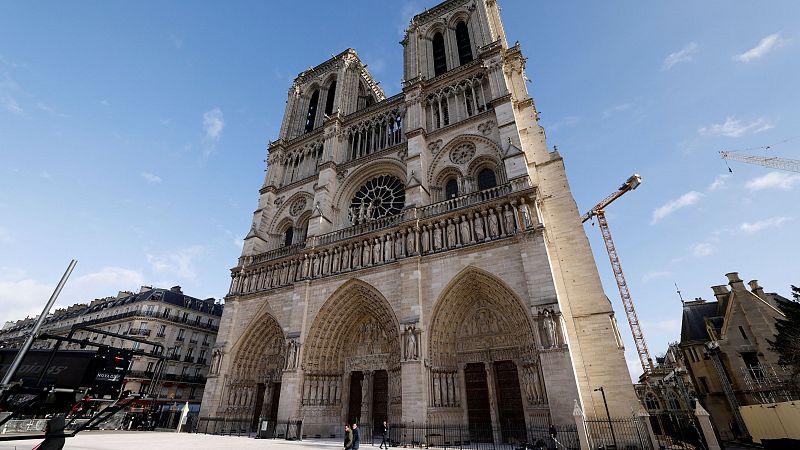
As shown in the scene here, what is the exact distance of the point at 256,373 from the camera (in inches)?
658

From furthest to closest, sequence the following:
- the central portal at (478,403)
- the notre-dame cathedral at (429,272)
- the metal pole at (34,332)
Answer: the central portal at (478,403) → the notre-dame cathedral at (429,272) → the metal pole at (34,332)

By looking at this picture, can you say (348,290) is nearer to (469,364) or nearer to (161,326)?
(469,364)

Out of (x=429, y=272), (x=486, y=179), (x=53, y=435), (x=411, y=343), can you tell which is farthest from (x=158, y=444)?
(x=486, y=179)

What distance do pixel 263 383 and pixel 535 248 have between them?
43.2 feet

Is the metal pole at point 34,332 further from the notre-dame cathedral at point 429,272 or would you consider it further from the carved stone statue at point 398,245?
the carved stone statue at point 398,245

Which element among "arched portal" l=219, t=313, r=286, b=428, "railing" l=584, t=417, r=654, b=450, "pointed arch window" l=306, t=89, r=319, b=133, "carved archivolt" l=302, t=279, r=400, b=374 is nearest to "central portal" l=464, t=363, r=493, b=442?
"railing" l=584, t=417, r=654, b=450

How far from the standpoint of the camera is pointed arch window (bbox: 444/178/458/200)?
1623 cm

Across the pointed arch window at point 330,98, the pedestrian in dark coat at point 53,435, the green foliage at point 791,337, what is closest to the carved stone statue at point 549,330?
the green foliage at point 791,337

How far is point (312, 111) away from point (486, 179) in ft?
49.8

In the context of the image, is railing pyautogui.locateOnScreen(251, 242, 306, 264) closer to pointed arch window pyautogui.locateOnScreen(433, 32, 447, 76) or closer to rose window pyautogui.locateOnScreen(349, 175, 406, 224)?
rose window pyautogui.locateOnScreen(349, 175, 406, 224)

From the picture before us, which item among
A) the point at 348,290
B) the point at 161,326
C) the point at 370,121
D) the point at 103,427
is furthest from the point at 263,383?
the point at 370,121

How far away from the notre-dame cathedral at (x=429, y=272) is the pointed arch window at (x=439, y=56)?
12cm

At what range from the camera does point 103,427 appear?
17.2 m

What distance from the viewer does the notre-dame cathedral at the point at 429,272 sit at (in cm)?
1135
